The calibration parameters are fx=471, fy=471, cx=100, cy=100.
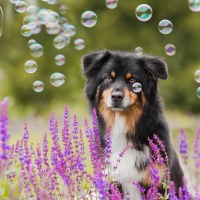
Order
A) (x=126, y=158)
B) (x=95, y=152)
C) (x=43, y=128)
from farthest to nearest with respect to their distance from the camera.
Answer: (x=43, y=128), (x=126, y=158), (x=95, y=152)

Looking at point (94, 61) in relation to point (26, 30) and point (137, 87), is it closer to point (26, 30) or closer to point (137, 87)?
point (137, 87)

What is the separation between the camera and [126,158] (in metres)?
5.36

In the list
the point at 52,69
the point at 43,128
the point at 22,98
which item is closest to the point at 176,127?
the point at 43,128

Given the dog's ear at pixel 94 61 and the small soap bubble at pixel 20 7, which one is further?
the small soap bubble at pixel 20 7

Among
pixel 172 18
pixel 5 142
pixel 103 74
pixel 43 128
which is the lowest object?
pixel 43 128

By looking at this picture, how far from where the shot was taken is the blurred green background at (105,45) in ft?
68.6

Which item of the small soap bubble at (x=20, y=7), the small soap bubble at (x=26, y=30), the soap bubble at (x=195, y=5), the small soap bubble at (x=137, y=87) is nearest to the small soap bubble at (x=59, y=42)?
the small soap bubble at (x=26, y=30)

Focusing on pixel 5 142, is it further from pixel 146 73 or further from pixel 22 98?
pixel 22 98

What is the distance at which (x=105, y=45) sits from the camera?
822 inches

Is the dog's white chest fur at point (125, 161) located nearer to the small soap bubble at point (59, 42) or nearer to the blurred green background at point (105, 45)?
the small soap bubble at point (59, 42)

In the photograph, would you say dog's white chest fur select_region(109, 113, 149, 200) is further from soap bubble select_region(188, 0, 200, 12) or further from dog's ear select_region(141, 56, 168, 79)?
soap bubble select_region(188, 0, 200, 12)

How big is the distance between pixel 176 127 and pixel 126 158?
765 centimetres

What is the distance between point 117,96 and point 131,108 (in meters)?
0.41

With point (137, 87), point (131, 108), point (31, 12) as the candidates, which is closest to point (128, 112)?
point (131, 108)
